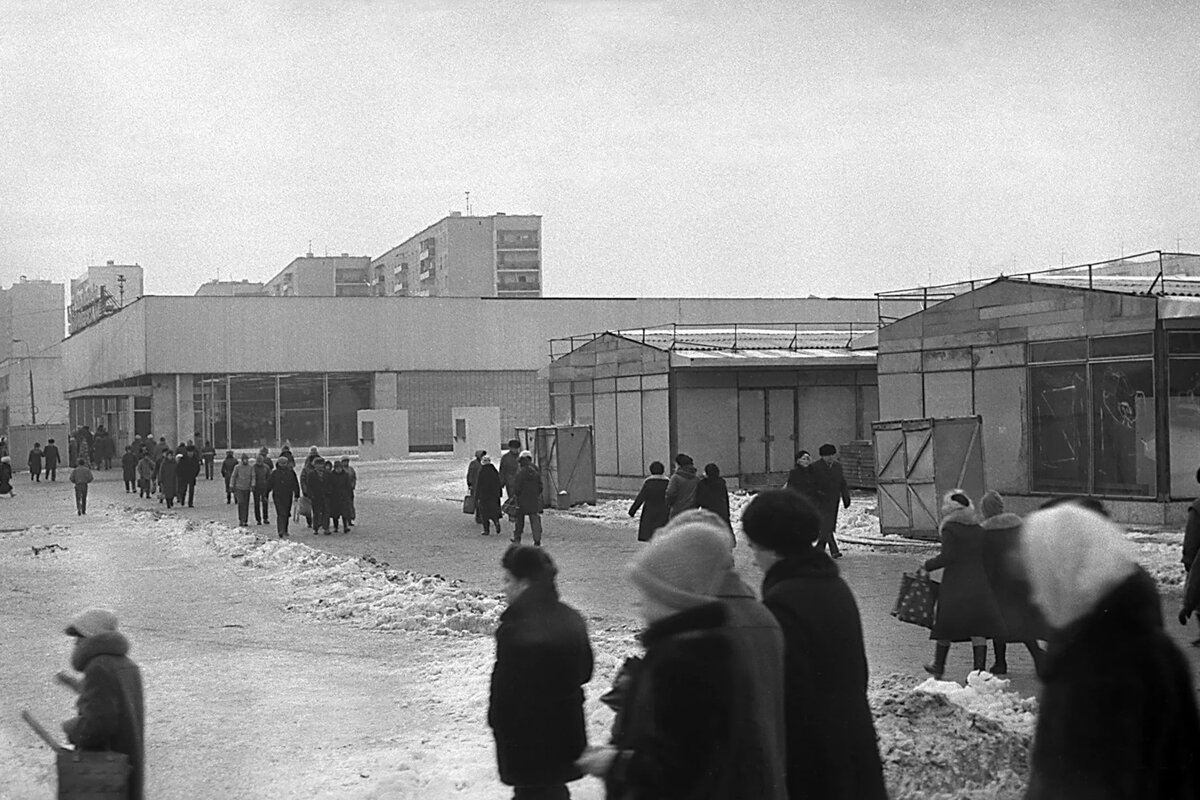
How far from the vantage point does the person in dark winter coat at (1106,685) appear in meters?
3.42

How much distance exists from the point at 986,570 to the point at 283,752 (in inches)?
210

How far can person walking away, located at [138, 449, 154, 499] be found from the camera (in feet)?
126

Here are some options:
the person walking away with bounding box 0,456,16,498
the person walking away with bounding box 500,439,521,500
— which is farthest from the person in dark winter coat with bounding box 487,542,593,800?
the person walking away with bounding box 0,456,16,498

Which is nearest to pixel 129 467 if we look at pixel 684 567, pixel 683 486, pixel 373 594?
pixel 373 594

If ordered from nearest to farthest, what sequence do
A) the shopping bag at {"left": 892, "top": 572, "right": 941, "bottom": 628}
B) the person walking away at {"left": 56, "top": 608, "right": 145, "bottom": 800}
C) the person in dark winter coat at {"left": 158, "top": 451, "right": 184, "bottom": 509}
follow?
the person walking away at {"left": 56, "top": 608, "right": 145, "bottom": 800} < the shopping bag at {"left": 892, "top": 572, "right": 941, "bottom": 628} < the person in dark winter coat at {"left": 158, "top": 451, "right": 184, "bottom": 509}

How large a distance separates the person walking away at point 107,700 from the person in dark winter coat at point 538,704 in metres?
1.73

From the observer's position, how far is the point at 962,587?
1029cm

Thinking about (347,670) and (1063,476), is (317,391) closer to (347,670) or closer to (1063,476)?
(1063,476)

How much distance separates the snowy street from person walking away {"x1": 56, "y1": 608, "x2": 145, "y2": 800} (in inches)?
77.4

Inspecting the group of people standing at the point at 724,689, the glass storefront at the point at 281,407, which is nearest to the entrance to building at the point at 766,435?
the group of people standing at the point at 724,689

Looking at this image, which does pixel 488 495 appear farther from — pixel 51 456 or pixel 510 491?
pixel 51 456

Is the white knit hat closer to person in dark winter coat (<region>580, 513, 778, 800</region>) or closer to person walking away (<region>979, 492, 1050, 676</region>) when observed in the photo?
person in dark winter coat (<region>580, 513, 778, 800</region>)

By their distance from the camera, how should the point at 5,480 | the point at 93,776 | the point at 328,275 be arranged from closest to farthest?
the point at 93,776 → the point at 5,480 → the point at 328,275

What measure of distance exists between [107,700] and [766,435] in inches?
1129
